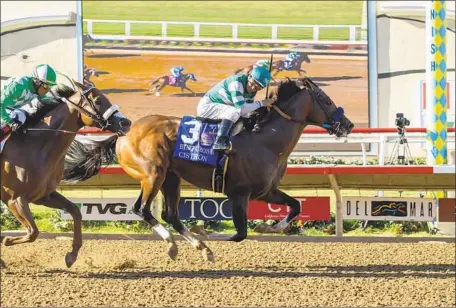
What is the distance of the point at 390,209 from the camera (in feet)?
34.3

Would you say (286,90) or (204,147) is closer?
(204,147)

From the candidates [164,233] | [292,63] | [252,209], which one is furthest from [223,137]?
[292,63]

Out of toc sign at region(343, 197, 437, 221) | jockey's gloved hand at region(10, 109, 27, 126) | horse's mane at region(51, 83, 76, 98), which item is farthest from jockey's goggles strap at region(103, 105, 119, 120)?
toc sign at region(343, 197, 437, 221)

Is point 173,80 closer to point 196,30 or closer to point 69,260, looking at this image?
point 196,30

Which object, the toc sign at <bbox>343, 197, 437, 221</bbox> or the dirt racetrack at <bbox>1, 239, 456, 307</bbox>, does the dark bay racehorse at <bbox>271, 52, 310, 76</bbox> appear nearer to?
the toc sign at <bbox>343, 197, 437, 221</bbox>

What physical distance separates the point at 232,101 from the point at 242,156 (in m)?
0.48

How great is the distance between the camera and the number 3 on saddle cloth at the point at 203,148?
799cm

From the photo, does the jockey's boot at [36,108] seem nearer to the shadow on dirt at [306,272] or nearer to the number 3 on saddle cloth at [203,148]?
the number 3 on saddle cloth at [203,148]

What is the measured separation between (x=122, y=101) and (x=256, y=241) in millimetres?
5617

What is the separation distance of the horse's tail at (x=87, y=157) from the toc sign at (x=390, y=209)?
10.1ft

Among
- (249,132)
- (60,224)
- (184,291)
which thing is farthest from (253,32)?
(184,291)

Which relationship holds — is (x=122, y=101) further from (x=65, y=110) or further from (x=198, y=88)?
(x=65, y=110)

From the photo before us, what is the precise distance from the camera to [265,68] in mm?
7758

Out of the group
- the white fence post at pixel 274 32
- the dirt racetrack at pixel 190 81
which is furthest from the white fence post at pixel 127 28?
the white fence post at pixel 274 32
